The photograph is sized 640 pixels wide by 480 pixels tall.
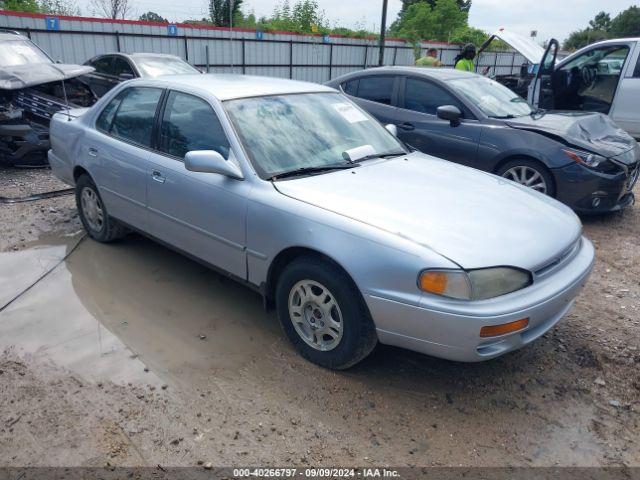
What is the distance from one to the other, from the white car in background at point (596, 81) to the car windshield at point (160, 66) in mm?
6473

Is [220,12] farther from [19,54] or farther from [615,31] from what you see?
[615,31]

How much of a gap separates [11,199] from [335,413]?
5.07 metres

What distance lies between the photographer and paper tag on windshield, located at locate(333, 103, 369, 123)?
160 inches

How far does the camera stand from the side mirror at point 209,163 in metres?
3.26

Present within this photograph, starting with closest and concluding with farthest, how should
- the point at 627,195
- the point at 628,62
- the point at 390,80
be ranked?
the point at 627,195 < the point at 390,80 < the point at 628,62

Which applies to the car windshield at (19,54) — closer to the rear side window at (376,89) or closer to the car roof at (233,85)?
the car roof at (233,85)

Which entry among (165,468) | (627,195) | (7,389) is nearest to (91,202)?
(7,389)

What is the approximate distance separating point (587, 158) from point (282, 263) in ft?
12.7

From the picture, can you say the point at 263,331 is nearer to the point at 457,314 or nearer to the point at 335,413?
the point at 335,413

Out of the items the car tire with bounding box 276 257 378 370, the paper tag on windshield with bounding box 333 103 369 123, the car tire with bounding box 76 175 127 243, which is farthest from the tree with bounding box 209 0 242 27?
the car tire with bounding box 276 257 378 370

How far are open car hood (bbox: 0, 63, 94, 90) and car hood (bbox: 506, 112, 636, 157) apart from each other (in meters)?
6.33

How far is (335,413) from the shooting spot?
9.21 feet

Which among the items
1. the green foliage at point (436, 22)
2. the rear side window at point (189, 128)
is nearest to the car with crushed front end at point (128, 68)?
the rear side window at point (189, 128)

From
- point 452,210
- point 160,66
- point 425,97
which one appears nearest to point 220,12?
point 160,66
